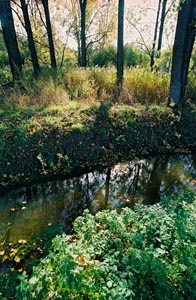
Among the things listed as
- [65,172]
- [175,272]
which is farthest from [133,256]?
[65,172]

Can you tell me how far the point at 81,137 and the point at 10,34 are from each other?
434cm

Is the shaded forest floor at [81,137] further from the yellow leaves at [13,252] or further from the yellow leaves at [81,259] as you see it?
the yellow leaves at [81,259]

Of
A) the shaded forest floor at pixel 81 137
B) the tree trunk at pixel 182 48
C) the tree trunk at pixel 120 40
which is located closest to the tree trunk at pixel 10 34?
the shaded forest floor at pixel 81 137

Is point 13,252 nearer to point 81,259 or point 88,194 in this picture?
point 81,259

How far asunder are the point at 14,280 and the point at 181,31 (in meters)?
6.88

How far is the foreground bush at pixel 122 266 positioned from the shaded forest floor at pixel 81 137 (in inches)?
121

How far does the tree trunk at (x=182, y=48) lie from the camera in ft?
21.9

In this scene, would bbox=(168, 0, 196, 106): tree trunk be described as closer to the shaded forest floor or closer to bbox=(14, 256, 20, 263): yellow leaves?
the shaded forest floor

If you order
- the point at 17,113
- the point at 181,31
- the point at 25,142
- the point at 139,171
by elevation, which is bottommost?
the point at 139,171

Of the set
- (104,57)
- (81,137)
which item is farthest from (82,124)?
(104,57)

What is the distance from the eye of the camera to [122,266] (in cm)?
238

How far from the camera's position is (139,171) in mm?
5852

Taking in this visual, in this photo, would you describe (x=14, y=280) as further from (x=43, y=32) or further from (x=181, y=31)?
(x=43, y=32)

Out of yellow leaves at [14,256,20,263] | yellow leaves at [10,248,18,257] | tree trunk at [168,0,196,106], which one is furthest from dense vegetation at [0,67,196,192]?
yellow leaves at [14,256,20,263]
